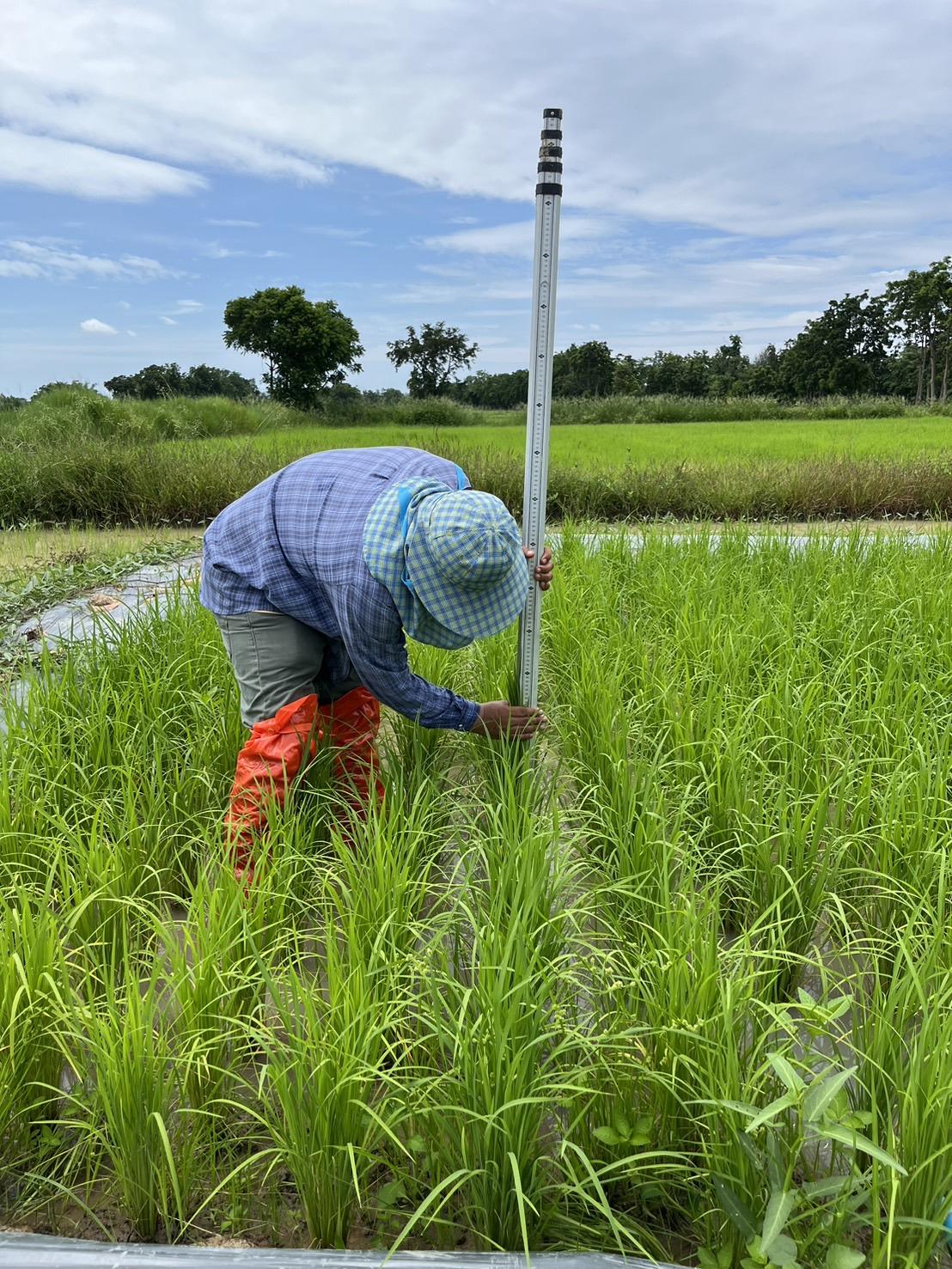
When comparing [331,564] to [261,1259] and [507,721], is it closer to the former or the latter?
[507,721]

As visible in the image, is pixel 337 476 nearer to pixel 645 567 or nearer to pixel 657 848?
pixel 657 848

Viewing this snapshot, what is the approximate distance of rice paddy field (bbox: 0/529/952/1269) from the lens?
1.23m

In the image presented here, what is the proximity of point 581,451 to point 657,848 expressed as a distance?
8816mm

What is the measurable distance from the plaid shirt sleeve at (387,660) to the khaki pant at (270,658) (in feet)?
0.94

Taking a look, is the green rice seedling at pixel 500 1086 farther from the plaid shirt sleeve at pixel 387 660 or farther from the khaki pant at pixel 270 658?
the khaki pant at pixel 270 658

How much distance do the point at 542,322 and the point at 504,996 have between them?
5.23ft

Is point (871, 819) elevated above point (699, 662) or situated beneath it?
situated beneath

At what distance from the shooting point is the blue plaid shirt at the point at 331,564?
1.86 m

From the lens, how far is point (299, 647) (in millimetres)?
2180

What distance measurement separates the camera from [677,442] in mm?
11516

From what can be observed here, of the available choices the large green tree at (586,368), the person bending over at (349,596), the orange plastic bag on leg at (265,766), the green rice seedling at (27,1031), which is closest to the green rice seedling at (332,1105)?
the green rice seedling at (27,1031)

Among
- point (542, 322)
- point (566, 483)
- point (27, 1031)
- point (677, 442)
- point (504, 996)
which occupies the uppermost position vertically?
point (677, 442)

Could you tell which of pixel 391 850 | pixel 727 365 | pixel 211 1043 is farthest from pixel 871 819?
pixel 727 365

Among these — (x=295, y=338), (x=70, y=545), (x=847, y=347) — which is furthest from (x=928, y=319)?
(x=70, y=545)
